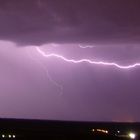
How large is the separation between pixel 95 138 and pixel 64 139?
6630 millimetres

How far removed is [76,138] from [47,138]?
19.6 ft

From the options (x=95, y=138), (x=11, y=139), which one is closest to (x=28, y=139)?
(x=11, y=139)

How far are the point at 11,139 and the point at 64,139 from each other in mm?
10627

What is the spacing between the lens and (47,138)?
119 m

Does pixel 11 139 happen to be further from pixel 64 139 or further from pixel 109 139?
pixel 109 139

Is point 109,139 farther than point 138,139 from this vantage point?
No

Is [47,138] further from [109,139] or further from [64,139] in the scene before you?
[109,139]

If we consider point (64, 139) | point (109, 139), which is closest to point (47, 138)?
point (64, 139)

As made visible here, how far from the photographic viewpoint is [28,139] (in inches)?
4500

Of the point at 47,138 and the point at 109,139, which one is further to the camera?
the point at 47,138

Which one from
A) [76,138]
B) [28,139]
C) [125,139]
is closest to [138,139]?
[125,139]

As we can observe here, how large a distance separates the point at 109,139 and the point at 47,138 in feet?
46.5

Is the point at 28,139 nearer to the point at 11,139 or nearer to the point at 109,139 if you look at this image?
the point at 11,139

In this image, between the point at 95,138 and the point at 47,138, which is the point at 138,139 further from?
the point at 47,138
